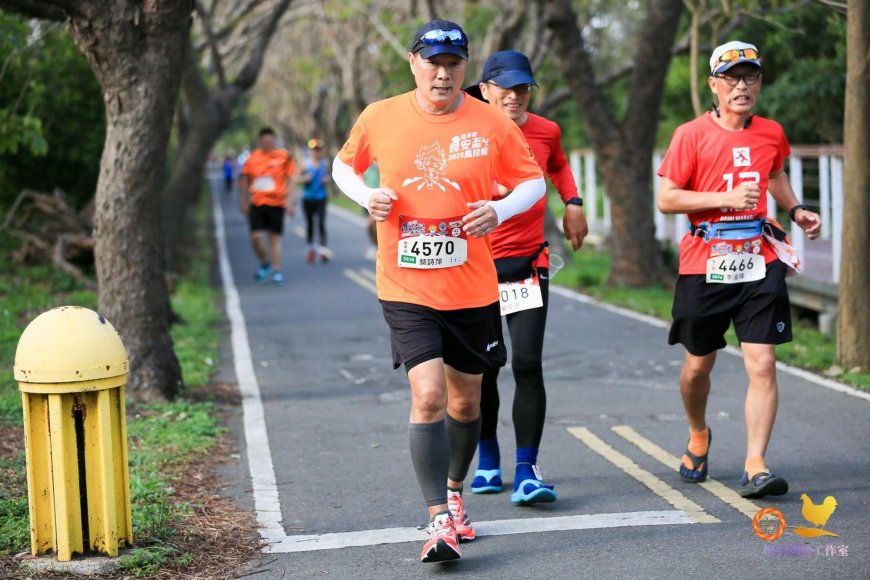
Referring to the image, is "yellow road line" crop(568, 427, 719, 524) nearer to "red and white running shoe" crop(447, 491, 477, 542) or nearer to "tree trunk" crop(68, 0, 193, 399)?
"red and white running shoe" crop(447, 491, 477, 542)

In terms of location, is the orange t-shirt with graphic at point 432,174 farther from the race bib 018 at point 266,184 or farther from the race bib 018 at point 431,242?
the race bib 018 at point 266,184

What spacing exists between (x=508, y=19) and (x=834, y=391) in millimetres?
12889

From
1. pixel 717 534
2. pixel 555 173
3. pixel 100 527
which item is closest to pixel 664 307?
pixel 555 173

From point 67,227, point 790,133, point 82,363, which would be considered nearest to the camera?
point 82,363

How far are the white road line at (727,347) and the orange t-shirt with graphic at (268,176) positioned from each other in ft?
13.9

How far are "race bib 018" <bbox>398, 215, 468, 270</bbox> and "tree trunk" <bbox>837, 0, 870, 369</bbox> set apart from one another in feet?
16.9

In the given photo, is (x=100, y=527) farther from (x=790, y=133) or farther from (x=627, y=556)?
(x=790, y=133)

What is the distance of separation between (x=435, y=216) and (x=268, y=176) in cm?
1363

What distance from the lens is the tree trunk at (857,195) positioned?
9.24 metres

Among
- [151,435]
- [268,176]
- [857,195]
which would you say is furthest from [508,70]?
[268,176]

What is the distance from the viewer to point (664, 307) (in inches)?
567

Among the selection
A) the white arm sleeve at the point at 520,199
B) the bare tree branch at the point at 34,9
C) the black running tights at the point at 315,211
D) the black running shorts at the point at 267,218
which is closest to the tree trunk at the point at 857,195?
the white arm sleeve at the point at 520,199

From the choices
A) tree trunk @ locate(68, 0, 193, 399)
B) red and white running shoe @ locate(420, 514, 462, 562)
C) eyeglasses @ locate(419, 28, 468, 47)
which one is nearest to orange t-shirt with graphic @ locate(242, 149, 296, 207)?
tree trunk @ locate(68, 0, 193, 399)

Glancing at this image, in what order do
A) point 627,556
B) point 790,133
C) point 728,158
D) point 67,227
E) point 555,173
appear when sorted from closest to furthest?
1. point 627,556
2. point 728,158
3. point 555,173
4. point 67,227
5. point 790,133
